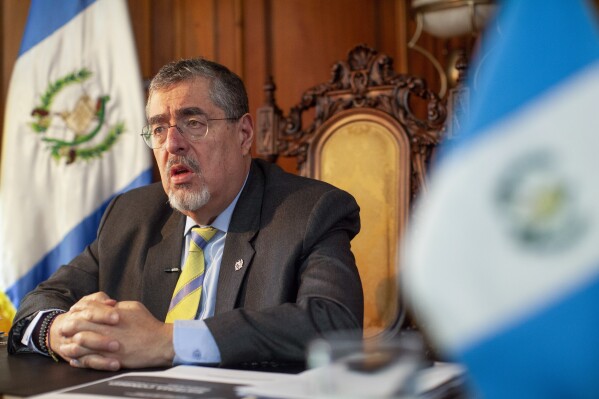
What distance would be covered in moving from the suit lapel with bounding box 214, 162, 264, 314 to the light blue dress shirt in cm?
4

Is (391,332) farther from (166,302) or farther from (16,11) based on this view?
(16,11)

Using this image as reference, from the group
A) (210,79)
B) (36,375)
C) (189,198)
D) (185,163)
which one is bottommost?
(36,375)

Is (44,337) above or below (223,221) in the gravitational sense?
below

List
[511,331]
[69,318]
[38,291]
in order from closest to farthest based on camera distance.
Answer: [511,331]
[69,318]
[38,291]

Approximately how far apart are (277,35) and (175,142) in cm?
260

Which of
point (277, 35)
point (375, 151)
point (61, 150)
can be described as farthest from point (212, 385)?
point (277, 35)

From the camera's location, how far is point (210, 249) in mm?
2387

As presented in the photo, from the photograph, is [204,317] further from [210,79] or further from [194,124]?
[210,79]

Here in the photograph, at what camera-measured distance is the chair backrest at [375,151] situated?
2635 mm

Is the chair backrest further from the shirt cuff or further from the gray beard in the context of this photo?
the shirt cuff

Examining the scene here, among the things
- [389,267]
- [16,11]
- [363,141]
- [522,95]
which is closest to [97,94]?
[16,11]

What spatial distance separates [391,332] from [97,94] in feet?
6.37

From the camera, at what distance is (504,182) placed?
0.72 metres

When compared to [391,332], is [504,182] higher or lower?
higher
